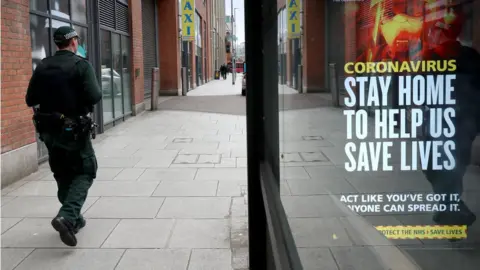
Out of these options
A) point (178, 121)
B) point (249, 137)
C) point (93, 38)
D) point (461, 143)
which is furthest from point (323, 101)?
point (178, 121)

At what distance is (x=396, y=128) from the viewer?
4.63 ft

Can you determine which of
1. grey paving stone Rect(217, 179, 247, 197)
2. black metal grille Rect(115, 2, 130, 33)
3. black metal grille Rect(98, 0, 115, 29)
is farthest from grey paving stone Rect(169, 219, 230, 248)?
black metal grille Rect(115, 2, 130, 33)

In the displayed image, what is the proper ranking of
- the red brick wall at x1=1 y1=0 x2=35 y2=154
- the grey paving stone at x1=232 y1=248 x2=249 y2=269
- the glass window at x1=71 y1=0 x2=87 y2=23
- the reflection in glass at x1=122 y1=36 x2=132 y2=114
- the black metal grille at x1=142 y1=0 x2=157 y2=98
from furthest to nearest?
the black metal grille at x1=142 y1=0 x2=157 y2=98 < the reflection in glass at x1=122 y1=36 x2=132 y2=114 < the glass window at x1=71 y1=0 x2=87 y2=23 < the red brick wall at x1=1 y1=0 x2=35 y2=154 < the grey paving stone at x1=232 y1=248 x2=249 y2=269

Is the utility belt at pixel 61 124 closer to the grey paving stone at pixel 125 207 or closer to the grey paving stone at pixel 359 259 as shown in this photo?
the grey paving stone at pixel 125 207

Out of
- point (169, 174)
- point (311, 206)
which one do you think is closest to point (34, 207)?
point (169, 174)

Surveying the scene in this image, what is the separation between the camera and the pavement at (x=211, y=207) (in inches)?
62.9

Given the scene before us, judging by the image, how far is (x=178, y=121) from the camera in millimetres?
13375

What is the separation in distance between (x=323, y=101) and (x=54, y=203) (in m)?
4.75

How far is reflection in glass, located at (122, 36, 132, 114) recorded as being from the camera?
13766 mm

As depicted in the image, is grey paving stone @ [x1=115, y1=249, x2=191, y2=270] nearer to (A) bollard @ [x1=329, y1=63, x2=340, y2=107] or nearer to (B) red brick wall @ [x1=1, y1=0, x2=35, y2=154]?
(A) bollard @ [x1=329, y1=63, x2=340, y2=107]

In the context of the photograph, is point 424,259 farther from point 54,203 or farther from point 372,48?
point 54,203

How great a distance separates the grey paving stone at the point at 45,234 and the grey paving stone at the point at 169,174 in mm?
1856

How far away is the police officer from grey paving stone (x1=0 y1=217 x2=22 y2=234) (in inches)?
32.8

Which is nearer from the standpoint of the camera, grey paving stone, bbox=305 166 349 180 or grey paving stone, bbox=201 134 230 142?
grey paving stone, bbox=305 166 349 180
